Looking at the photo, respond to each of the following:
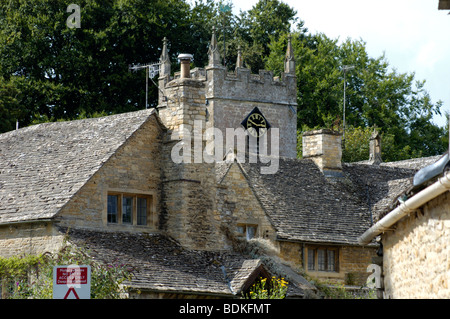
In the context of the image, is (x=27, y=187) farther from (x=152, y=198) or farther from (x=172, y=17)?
(x=172, y=17)

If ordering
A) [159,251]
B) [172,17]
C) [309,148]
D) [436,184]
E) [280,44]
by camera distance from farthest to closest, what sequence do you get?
1. [280,44]
2. [172,17]
3. [309,148]
4. [159,251]
5. [436,184]

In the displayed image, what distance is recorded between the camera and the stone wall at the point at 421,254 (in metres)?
17.2

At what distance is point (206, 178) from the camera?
99.9ft

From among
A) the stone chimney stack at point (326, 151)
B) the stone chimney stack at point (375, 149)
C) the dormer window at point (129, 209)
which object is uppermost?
the stone chimney stack at point (375, 149)

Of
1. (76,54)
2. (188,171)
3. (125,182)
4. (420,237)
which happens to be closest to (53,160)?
(125,182)

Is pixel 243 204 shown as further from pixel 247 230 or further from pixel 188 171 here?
pixel 188 171

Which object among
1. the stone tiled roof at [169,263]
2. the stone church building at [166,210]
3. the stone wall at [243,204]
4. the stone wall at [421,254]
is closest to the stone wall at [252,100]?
the stone church building at [166,210]

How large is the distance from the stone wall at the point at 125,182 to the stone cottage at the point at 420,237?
943cm

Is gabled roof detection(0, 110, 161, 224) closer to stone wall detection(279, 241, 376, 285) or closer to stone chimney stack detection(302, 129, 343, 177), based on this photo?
stone wall detection(279, 241, 376, 285)

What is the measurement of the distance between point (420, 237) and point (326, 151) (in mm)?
23111

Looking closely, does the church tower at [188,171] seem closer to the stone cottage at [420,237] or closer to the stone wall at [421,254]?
the stone cottage at [420,237]
